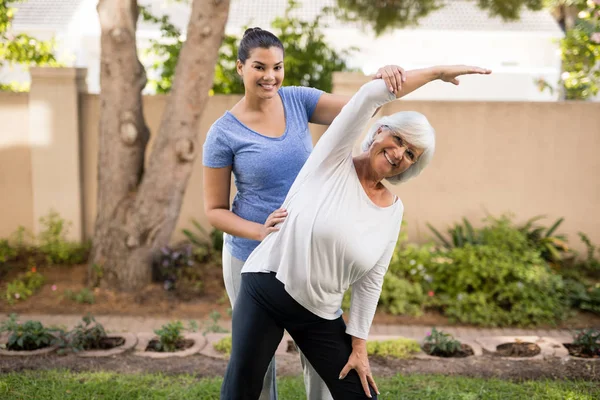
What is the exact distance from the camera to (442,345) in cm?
456

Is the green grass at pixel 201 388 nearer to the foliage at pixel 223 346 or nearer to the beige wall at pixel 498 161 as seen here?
the foliage at pixel 223 346

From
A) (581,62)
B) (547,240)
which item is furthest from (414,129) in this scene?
(581,62)

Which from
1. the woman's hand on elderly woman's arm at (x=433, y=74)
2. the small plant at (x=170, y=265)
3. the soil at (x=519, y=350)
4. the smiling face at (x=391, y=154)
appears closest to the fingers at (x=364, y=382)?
the smiling face at (x=391, y=154)

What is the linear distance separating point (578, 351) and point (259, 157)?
3280 mm

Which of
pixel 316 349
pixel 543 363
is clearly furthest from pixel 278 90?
pixel 543 363

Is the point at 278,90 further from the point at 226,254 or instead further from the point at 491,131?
the point at 491,131

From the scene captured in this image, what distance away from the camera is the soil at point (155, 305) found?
5598 millimetres

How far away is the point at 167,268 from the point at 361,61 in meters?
11.9

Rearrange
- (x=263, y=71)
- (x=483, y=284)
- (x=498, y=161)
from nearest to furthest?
1. (x=263, y=71)
2. (x=483, y=284)
3. (x=498, y=161)

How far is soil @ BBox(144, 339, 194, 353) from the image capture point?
4543 millimetres

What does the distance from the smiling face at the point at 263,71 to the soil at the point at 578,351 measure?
10.8ft

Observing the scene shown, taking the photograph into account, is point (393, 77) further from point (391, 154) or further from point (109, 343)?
point (109, 343)

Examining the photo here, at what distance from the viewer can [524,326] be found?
545 centimetres

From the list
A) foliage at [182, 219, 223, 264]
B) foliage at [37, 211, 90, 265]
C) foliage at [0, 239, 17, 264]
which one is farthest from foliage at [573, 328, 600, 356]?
foliage at [0, 239, 17, 264]
